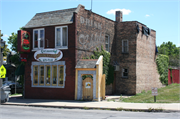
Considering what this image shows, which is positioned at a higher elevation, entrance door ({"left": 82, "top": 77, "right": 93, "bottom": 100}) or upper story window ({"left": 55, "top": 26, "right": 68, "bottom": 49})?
upper story window ({"left": 55, "top": 26, "right": 68, "bottom": 49})

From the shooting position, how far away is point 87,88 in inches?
738

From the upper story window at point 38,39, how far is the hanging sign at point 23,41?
1.91ft

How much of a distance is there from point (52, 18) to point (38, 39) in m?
2.31

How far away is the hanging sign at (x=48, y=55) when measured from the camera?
19703mm

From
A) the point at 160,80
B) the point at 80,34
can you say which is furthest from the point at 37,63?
the point at 160,80

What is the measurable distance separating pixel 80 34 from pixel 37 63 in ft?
15.7

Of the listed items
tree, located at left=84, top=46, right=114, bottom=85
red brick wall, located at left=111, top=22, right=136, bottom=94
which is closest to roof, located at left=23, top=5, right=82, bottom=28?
tree, located at left=84, top=46, right=114, bottom=85

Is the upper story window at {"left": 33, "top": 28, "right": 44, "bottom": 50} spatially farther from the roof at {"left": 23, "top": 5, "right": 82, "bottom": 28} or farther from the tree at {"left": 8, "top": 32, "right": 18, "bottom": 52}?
the tree at {"left": 8, "top": 32, "right": 18, "bottom": 52}

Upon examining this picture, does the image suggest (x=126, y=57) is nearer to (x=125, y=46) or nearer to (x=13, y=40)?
(x=125, y=46)

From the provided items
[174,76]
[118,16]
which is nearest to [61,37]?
[118,16]

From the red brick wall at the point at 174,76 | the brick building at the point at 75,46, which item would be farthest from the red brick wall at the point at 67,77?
the red brick wall at the point at 174,76

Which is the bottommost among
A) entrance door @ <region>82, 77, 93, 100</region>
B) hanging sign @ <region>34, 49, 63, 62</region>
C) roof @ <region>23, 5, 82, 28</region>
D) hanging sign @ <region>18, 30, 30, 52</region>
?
entrance door @ <region>82, 77, 93, 100</region>

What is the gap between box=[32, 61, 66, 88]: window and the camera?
19734 mm

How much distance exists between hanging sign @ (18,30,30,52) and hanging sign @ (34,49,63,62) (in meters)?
1.03
